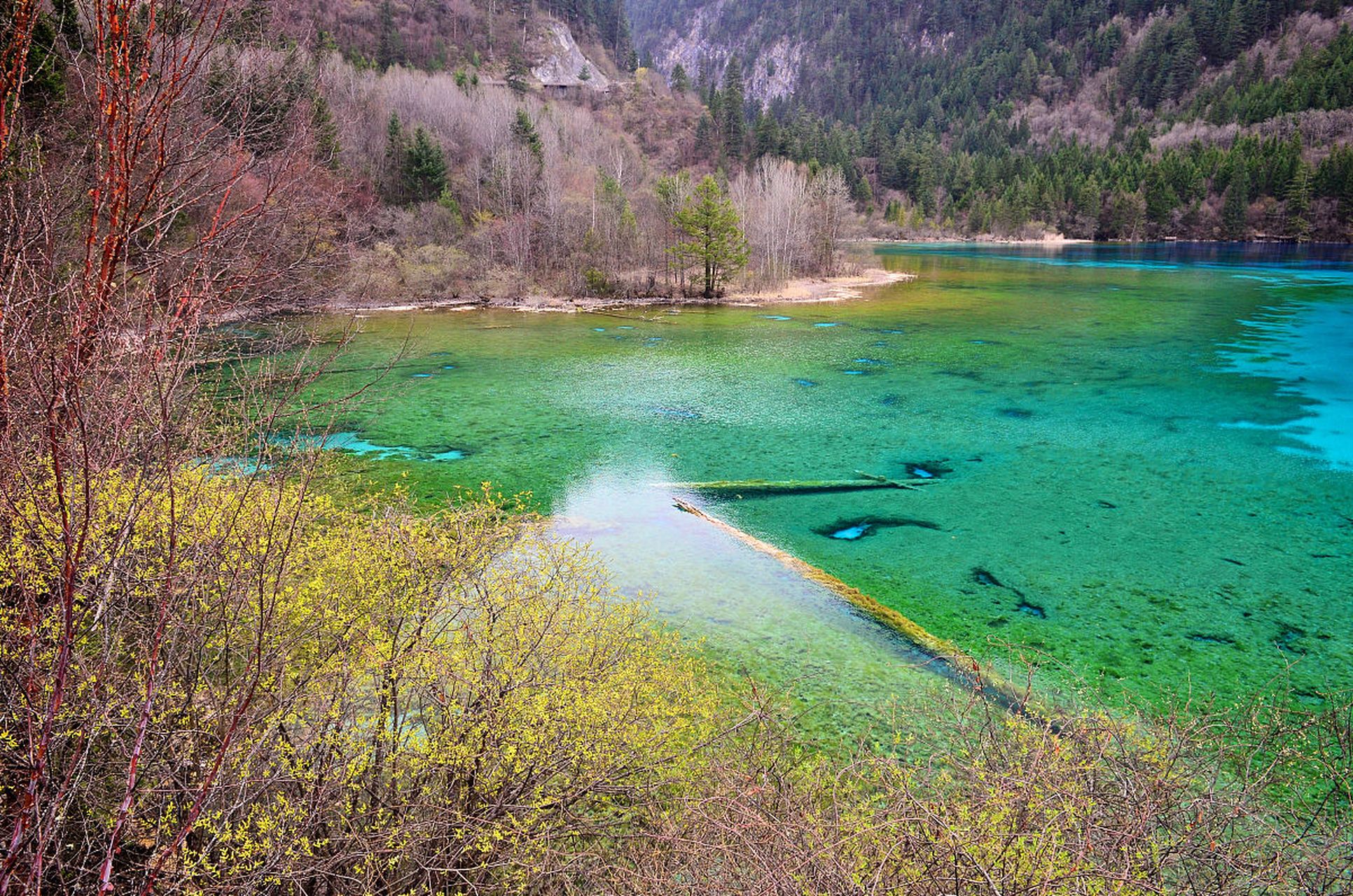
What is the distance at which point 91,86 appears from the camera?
4.50 m

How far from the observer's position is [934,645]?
10.5 m

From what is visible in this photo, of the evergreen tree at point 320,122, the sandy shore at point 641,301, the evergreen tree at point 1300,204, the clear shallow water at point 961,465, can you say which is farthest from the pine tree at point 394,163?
the evergreen tree at point 1300,204

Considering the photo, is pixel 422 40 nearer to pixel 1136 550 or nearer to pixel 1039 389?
pixel 1039 389

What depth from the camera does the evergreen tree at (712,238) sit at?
50.0 meters

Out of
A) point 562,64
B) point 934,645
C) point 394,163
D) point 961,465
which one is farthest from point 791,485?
point 562,64

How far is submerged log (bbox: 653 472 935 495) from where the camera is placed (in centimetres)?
1664

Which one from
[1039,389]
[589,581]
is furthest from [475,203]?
[589,581]

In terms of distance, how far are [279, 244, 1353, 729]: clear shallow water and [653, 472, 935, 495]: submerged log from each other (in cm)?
38

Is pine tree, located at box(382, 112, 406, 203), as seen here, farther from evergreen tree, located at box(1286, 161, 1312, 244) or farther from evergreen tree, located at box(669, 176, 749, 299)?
evergreen tree, located at box(1286, 161, 1312, 244)

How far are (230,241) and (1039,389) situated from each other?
2580cm

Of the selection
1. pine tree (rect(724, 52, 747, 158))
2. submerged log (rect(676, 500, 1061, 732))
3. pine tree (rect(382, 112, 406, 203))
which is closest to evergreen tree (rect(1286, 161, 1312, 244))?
pine tree (rect(724, 52, 747, 158))

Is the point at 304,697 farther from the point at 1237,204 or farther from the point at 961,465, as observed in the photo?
the point at 1237,204

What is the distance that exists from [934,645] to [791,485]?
6770 mm

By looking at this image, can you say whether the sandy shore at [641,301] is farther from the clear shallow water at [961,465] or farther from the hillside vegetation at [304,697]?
the hillside vegetation at [304,697]
